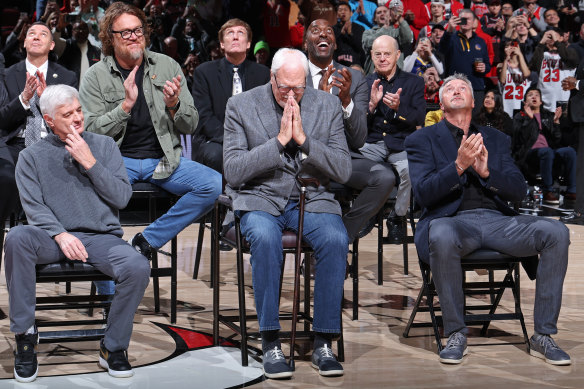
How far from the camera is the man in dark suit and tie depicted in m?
4.55

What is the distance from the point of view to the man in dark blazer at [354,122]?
460cm

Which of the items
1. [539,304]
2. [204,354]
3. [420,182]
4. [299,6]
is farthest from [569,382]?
[299,6]

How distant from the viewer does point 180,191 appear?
461cm

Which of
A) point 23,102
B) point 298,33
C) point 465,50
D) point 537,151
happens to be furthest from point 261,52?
point 23,102

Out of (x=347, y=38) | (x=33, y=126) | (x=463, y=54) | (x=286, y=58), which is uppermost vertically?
(x=347, y=38)

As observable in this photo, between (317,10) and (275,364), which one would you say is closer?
(275,364)

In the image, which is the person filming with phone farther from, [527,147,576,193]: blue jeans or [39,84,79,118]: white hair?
[39,84,79,118]: white hair

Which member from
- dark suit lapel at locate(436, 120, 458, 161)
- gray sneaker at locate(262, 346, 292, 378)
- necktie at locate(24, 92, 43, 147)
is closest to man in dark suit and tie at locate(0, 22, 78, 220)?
necktie at locate(24, 92, 43, 147)

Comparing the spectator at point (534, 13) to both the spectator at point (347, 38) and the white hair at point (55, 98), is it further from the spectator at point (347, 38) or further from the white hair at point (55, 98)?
the white hair at point (55, 98)

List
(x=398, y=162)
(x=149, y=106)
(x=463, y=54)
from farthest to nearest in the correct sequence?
(x=463, y=54) → (x=398, y=162) → (x=149, y=106)

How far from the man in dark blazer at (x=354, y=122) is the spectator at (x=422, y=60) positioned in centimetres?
391

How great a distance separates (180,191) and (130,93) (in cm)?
58

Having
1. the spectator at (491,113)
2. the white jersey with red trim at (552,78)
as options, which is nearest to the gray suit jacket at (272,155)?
the spectator at (491,113)

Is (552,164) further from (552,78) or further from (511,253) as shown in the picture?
(511,253)
